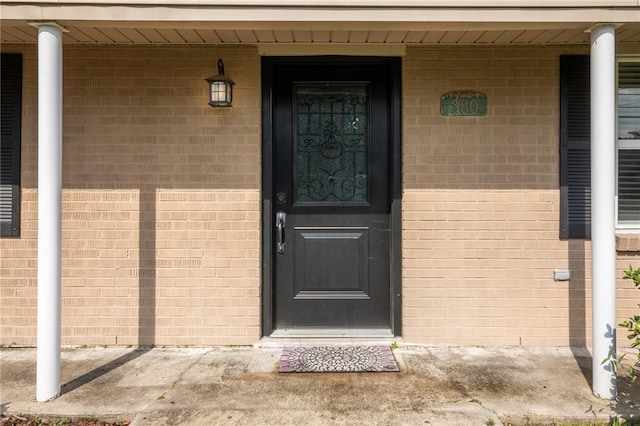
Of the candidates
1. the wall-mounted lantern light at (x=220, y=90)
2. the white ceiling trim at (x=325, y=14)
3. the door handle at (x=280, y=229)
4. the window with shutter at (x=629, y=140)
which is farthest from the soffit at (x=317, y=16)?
the door handle at (x=280, y=229)

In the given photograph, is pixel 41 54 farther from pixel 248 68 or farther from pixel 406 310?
pixel 406 310

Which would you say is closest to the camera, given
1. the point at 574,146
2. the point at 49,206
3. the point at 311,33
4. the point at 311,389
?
the point at 49,206

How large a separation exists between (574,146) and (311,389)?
2.81m

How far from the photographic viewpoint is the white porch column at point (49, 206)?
116 inches

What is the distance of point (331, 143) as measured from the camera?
4.05 m

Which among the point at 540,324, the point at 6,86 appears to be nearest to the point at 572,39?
the point at 540,324

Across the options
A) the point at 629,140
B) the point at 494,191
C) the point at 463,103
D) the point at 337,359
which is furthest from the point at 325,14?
the point at 629,140

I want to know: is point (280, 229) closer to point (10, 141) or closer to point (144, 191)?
point (144, 191)

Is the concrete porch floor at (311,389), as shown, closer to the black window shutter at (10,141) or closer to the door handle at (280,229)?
the door handle at (280,229)

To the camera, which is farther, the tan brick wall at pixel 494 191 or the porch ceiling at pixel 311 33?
the tan brick wall at pixel 494 191

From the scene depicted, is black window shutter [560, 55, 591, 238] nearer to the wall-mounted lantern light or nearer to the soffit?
the soffit

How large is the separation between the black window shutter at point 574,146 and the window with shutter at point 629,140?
0.29m

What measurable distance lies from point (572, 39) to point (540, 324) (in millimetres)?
2190

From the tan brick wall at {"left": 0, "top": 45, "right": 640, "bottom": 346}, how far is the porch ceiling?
0.38 meters
